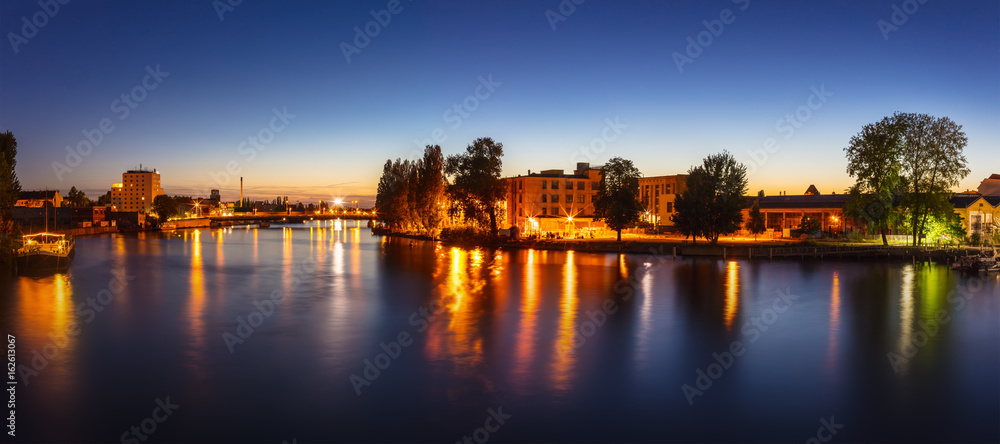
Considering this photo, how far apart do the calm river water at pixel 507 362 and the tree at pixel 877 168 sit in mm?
18463

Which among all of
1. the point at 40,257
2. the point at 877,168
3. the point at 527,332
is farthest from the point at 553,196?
the point at 527,332

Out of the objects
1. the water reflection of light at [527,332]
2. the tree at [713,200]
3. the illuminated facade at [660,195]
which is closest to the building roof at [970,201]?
the tree at [713,200]

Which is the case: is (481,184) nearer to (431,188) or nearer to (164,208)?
(431,188)

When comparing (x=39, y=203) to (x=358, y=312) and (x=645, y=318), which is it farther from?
(x=645, y=318)

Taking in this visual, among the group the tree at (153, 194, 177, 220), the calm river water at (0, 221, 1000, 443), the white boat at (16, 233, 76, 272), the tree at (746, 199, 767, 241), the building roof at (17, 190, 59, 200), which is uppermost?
the building roof at (17, 190, 59, 200)

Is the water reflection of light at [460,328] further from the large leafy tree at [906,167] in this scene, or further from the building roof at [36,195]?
the building roof at [36,195]

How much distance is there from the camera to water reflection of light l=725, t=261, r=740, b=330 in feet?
99.1

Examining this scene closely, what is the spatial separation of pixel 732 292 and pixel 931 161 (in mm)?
33169

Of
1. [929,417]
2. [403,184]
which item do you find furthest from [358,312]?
[403,184]

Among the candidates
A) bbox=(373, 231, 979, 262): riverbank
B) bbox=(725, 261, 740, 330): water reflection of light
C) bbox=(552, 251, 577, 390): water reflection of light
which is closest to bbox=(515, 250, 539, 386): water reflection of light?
bbox=(552, 251, 577, 390): water reflection of light

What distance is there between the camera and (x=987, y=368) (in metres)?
20.6

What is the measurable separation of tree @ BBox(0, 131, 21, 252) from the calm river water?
50.0 feet

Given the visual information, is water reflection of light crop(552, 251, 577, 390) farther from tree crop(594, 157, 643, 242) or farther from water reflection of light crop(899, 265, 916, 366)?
tree crop(594, 157, 643, 242)

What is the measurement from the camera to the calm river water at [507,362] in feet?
49.0
